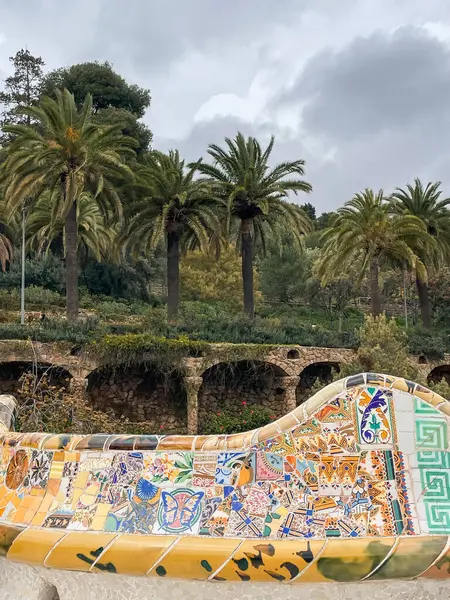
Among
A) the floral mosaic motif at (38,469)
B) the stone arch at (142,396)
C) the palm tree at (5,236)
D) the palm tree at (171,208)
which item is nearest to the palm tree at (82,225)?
the palm tree at (5,236)

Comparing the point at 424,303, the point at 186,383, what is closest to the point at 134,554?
the point at 186,383

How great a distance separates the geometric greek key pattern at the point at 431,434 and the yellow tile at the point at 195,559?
50.7 inches

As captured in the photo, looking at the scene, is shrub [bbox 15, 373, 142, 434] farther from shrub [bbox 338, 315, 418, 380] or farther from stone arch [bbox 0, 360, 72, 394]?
shrub [bbox 338, 315, 418, 380]

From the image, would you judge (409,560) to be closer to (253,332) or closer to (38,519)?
(38,519)

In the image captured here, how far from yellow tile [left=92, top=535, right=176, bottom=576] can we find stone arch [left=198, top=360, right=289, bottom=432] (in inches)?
528

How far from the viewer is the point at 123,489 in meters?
4.08

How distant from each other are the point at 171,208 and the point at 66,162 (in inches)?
135

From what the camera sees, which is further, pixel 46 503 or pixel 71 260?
pixel 71 260

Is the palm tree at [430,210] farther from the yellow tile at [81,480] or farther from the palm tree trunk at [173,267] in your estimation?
the yellow tile at [81,480]

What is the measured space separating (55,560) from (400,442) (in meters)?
2.22

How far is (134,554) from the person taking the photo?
3.65 meters

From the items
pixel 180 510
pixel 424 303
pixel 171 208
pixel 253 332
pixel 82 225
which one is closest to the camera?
pixel 180 510

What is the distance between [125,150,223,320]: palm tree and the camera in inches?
725

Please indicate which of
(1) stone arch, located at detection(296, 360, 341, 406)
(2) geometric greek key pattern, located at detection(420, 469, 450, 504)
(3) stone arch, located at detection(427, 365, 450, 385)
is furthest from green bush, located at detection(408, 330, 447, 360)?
(2) geometric greek key pattern, located at detection(420, 469, 450, 504)
